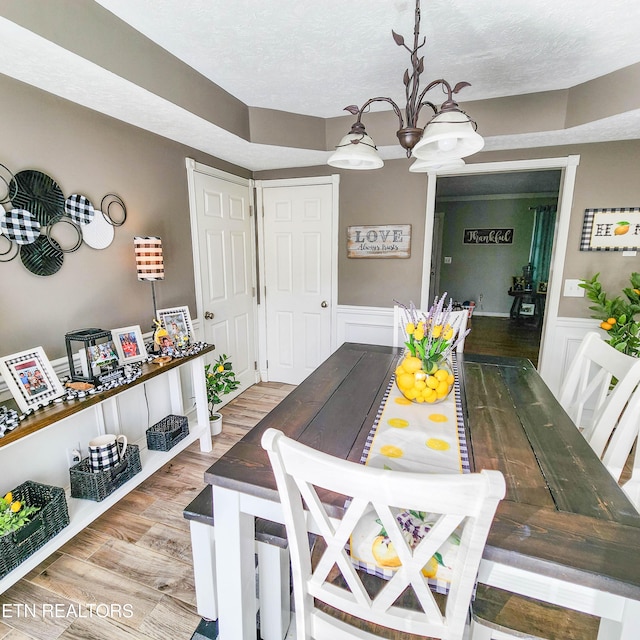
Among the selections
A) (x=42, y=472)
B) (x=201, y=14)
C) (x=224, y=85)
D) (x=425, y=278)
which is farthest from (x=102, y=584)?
(x=425, y=278)

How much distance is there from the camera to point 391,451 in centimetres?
110

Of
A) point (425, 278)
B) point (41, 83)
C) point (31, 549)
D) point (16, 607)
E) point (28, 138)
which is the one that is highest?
point (41, 83)

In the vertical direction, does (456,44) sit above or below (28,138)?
above

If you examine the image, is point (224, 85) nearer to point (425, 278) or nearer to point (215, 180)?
point (215, 180)

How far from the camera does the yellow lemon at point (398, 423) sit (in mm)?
1261

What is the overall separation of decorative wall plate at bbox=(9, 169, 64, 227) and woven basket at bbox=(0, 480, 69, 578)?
4.10ft

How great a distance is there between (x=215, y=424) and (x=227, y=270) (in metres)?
1.34

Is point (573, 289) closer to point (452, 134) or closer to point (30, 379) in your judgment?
point (452, 134)

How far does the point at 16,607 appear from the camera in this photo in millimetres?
1451

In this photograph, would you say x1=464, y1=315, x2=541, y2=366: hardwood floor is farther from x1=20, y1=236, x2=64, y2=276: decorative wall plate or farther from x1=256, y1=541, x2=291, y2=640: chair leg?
x1=20, y1=236, x2=64, y2=276: decorative wall plate

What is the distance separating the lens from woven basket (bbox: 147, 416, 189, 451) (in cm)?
218

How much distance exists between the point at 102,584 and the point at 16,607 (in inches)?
12.1

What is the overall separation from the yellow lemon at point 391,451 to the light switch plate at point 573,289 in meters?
2.53

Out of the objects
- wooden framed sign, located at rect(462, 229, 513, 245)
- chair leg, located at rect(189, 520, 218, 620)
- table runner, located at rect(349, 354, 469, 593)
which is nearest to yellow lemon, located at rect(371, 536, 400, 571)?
table runner, located at rect(349, 354, 469, 593)
